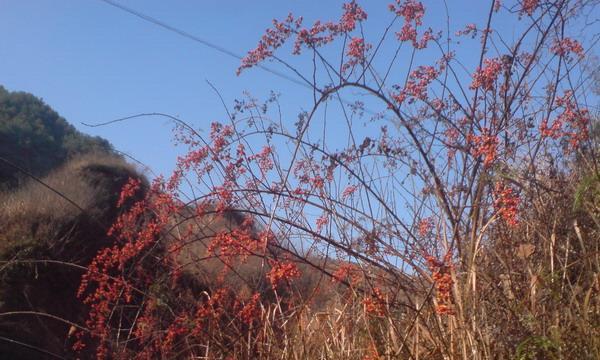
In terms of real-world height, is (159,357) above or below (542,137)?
below

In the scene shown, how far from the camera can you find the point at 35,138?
1706 centimetres

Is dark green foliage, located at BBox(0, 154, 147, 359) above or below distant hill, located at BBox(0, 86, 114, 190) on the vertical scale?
below

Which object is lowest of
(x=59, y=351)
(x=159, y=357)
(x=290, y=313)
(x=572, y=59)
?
(x=59, y=351)

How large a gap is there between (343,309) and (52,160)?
43.3 feet

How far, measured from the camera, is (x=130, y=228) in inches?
221

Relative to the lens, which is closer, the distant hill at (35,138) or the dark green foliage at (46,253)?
the dark green foliage at (46,253)

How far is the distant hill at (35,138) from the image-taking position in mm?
15216

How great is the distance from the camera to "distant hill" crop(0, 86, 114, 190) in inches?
599

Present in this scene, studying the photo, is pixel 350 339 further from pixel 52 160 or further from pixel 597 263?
pixel 52 160

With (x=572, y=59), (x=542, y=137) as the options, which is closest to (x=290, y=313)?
(x=542, y=137)

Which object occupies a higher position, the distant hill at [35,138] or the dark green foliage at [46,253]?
the distant hill at [35,138]

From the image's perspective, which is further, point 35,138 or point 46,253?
point 35,138

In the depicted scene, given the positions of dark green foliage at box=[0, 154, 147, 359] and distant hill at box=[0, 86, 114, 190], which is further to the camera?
distant hill at box=[0, 86, 114, 190]

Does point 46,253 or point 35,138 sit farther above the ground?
point 35,138
